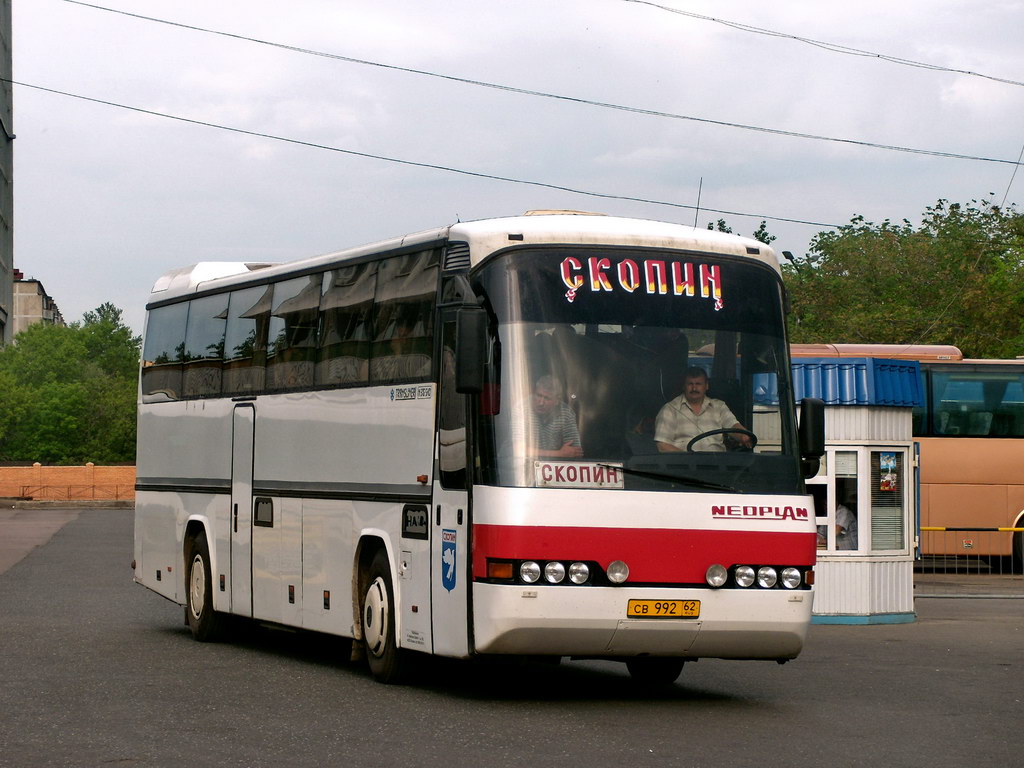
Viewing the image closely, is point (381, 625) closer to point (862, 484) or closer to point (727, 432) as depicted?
point (727, 432)

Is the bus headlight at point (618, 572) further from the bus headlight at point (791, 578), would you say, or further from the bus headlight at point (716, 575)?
the bus headlight at point (791, 578)

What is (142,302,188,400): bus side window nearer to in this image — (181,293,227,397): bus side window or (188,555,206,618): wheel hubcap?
(181,293,227,397): bus side window

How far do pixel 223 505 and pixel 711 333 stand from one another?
6.18 meters

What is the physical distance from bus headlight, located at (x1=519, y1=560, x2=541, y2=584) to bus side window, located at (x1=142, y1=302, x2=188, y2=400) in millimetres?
7731

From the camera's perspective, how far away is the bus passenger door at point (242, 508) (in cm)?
1577

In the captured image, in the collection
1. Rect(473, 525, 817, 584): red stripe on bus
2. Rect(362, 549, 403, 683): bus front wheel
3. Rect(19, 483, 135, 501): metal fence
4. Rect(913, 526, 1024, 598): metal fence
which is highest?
Rect(473, 525, 817, 584): red stripe on bus

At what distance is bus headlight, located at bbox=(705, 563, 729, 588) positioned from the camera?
11.4m

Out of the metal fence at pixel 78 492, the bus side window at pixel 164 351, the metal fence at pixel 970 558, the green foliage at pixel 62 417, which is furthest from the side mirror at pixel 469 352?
the green foliage at pixel 62 417

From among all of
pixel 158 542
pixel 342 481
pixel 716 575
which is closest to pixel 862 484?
pixel 158 542

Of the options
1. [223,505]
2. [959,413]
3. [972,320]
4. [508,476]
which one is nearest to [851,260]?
[972,320]

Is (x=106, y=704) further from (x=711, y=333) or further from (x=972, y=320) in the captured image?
(x=972, y=320)

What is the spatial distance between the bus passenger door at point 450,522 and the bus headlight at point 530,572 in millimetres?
474

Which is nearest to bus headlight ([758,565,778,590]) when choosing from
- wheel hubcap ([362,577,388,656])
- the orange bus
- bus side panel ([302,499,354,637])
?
wheel hubcap ([362,577,388,656])

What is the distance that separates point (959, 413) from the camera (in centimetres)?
3225
